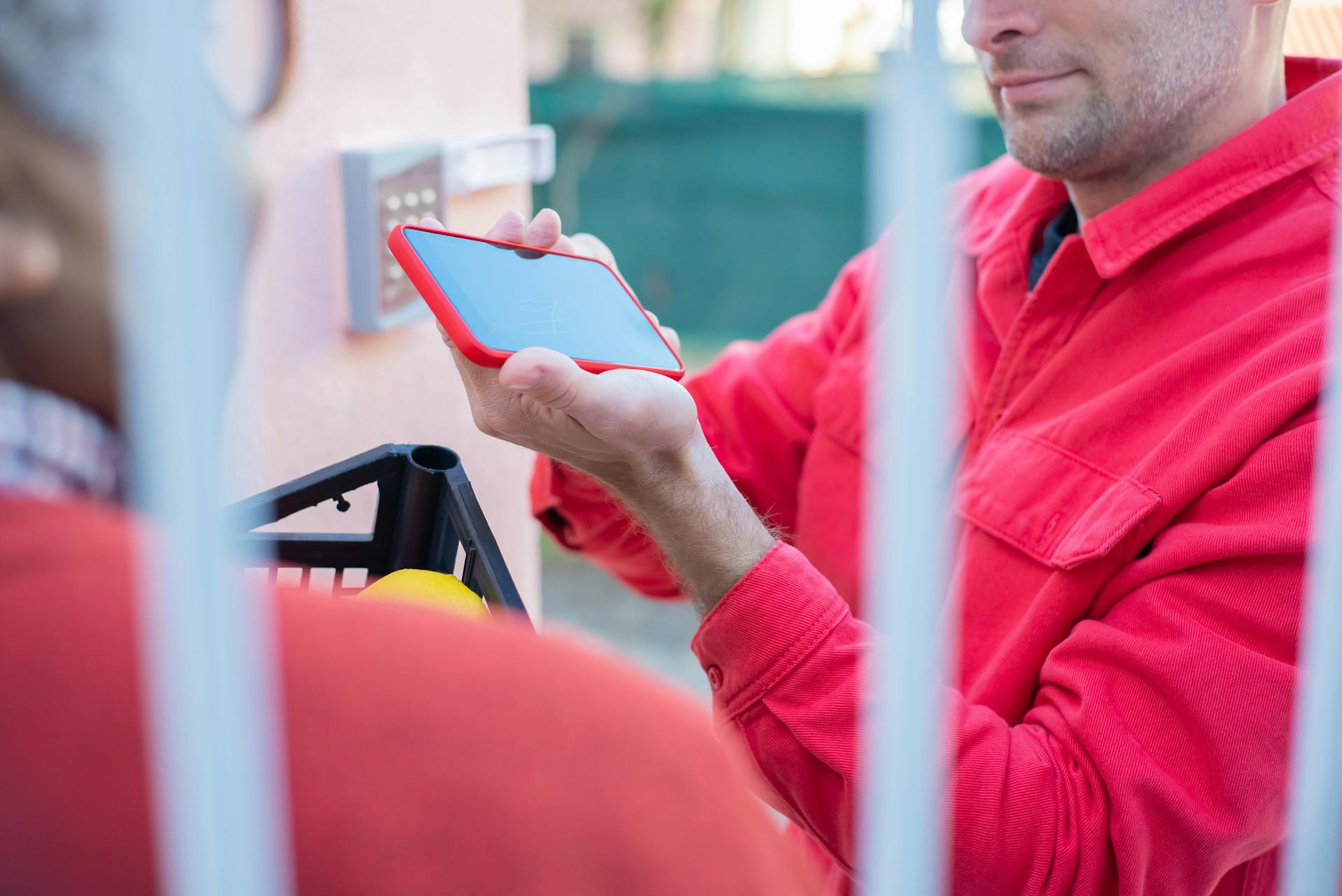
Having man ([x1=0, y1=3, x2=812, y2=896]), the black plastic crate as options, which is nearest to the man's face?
the black plastic crate

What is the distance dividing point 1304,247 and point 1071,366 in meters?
0.20

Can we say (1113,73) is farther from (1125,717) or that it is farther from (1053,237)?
(1125,717)

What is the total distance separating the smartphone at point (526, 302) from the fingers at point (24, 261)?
0.87 feet

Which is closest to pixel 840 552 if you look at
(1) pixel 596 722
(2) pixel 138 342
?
(1) pixel 596 722

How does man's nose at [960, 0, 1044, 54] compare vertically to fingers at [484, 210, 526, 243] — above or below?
above

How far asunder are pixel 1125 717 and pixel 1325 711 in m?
0.39

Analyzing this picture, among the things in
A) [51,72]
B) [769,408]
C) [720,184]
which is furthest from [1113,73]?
[720,184]

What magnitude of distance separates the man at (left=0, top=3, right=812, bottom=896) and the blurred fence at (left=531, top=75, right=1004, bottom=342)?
3683 mm

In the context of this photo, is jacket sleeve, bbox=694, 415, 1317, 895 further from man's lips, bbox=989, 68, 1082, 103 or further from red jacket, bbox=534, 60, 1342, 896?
man's lips, bbox=989, 68, 1082, 103

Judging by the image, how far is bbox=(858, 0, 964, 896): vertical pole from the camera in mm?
372

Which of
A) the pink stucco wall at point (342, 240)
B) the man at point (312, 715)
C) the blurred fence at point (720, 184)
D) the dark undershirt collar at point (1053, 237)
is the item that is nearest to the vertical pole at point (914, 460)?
the man at point (312, 715)

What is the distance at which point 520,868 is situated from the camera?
1.26 feet

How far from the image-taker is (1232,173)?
0.96 m

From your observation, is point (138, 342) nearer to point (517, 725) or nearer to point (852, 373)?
point (517, 725)
